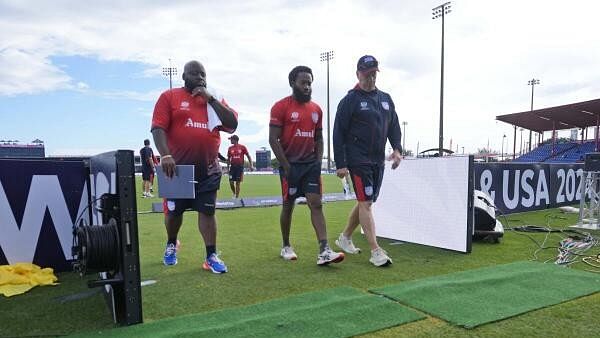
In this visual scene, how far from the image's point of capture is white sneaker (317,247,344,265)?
12.2ft

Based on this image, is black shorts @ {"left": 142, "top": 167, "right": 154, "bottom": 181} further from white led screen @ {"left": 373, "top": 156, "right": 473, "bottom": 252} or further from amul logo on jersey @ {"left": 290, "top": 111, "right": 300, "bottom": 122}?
amul logo on jersey @ {"left": 290, "top": 111, "right": 300, "bottom": 122}

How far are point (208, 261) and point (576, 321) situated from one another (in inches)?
108

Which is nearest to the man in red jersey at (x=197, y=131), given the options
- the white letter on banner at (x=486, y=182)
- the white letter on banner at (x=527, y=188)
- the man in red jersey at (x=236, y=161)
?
the white letter on banner at (x=486, y=182)

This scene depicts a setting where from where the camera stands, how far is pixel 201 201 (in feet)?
12.2

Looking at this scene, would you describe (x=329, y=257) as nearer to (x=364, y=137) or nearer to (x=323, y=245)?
(x=323, y=245)

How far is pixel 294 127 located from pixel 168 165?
128cm

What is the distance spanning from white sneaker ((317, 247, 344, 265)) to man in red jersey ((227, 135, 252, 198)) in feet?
27.4

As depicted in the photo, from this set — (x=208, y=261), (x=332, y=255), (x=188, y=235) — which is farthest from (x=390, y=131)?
(x=188, y=235)

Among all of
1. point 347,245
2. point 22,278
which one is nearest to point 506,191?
point 347,245

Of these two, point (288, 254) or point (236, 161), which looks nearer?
point (288, 254)

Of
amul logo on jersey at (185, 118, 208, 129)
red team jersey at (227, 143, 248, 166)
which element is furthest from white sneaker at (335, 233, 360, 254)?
red team jersey at (227, 143, 248, 166)

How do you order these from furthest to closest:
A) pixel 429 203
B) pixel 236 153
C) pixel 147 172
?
pixel 147 172, pixel 236 153, pixel 429 203

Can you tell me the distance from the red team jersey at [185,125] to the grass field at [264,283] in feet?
3.32

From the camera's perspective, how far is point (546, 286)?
10.2 feet
